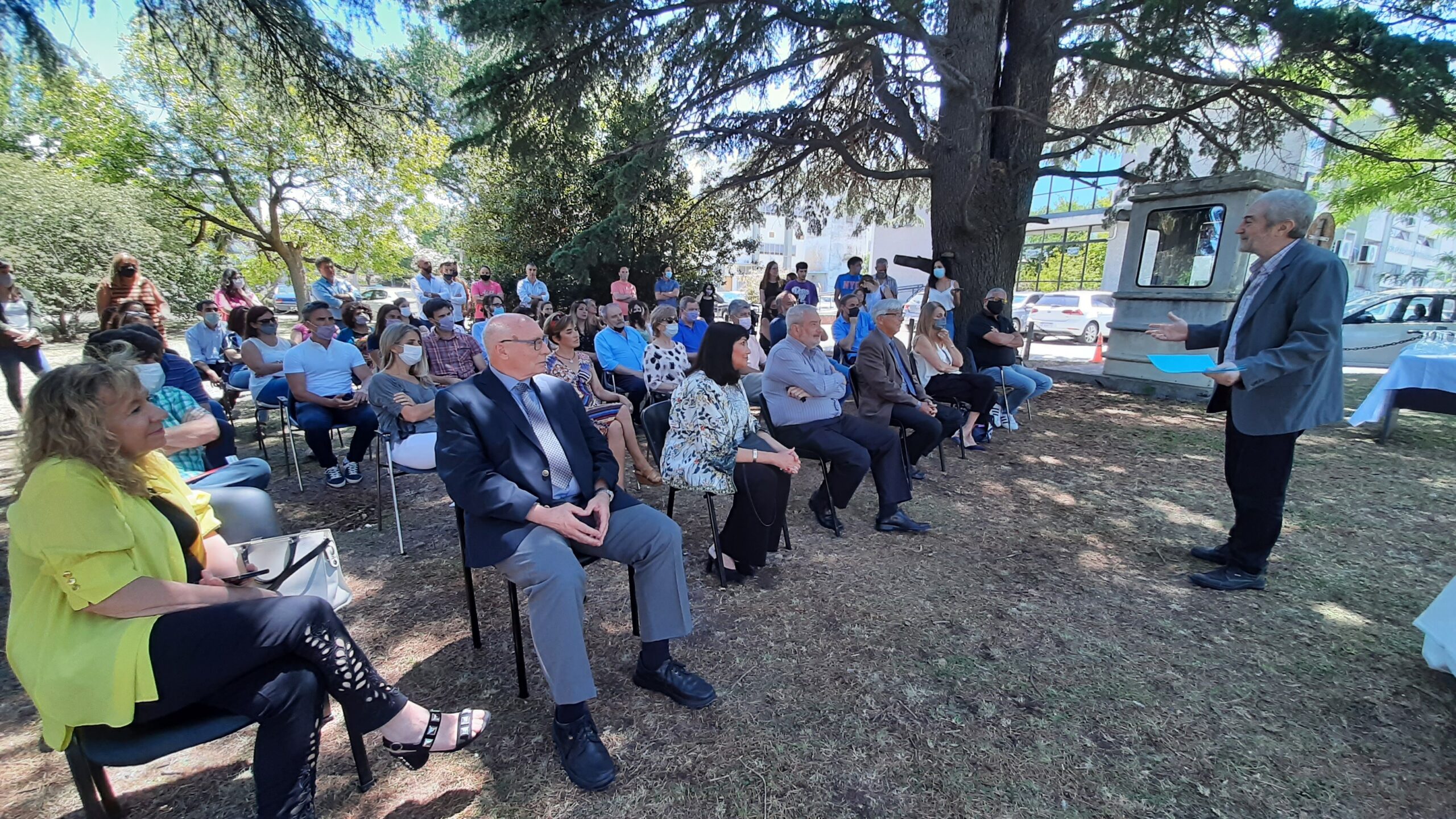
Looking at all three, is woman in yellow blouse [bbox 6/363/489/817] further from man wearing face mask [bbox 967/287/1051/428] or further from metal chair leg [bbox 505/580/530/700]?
man wearing face mask [bbox 967/287/1051/428]

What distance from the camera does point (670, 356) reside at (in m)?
5.52

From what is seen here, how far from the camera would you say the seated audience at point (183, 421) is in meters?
2.62

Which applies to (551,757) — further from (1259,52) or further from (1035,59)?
(1259,52)

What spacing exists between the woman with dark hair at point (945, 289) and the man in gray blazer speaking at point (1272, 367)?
3790 millimetres

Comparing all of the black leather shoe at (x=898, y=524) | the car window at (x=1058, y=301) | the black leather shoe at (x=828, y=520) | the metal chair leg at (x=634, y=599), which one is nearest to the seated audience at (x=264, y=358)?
the metal chair leg at (x=634, y=599)

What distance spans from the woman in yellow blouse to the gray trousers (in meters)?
0.55

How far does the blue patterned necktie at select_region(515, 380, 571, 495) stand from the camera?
2467 mm

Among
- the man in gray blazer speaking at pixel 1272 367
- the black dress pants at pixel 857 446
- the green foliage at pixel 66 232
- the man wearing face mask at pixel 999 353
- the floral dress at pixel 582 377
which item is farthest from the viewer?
the green foliage at pixel 66 232

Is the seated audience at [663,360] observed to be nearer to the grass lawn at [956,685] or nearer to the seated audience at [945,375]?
the grass lawn at [956,685]

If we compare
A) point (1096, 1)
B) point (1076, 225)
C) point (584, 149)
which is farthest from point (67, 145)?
point (1076, 225)

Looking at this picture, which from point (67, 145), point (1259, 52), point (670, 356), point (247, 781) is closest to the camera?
point (247, 781)

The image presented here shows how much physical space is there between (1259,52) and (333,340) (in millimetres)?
10442

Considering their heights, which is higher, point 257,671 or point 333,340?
A: point 333,340

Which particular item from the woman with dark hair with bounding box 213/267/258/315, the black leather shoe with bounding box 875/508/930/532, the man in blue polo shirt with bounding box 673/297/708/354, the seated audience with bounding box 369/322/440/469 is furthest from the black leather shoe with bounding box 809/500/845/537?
the woman with dark hair with bounding box 213/267/258/315
